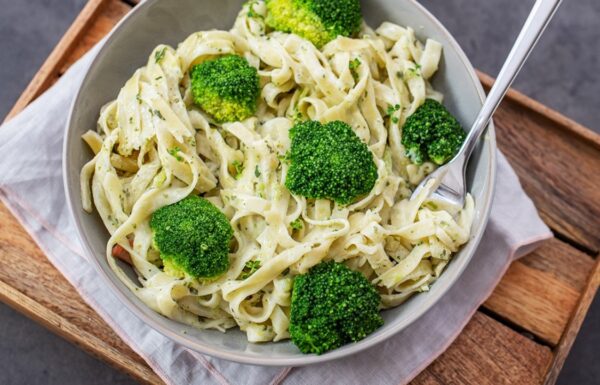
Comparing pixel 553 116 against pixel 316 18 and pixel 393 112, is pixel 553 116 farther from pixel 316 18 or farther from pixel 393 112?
pixel 316 18

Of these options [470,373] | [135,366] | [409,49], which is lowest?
[135,366]

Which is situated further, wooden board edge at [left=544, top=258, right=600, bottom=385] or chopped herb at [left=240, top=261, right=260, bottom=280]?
wooden board edge at [left=544, top=258, right=600, bottom=385]

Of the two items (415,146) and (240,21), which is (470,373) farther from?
(240,21)

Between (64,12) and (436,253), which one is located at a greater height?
(436,253)

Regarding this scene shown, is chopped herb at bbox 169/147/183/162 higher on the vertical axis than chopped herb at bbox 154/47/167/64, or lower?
lower

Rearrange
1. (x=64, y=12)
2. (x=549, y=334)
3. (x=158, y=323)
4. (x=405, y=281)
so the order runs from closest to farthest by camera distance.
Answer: (x=158, y=323) < (x=405, y=281) < (x=549, y=334) < (x=64, y=12)

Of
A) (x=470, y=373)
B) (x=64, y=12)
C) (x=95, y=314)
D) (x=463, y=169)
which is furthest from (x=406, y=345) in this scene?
(x=64, y=12)


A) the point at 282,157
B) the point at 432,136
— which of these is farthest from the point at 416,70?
the point at 282,157

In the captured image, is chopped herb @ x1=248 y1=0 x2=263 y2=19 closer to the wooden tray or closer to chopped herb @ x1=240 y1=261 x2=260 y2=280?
the wooden tray

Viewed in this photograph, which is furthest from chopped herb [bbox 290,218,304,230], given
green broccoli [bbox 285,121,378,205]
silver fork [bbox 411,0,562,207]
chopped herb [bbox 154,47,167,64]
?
chopped herb [bbox 154,47,167,64]
